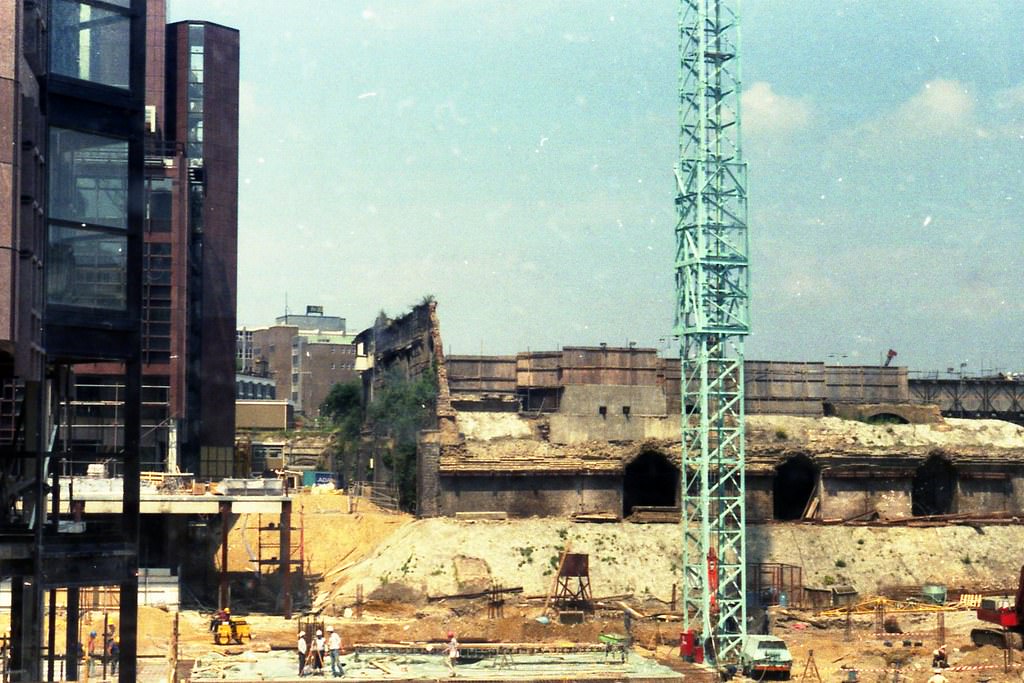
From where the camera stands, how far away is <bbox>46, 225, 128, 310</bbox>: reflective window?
67.6 ft

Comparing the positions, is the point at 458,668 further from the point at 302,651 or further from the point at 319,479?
the point at 319,479

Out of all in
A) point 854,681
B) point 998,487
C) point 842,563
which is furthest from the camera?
point 998,487

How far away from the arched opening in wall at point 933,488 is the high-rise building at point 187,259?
118ft

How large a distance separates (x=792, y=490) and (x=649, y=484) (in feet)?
22.8

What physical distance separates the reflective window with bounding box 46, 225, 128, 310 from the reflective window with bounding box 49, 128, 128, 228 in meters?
0.25

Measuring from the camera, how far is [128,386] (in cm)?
2147

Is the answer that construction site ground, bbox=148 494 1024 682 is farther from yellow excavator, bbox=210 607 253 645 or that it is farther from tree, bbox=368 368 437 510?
tree, bbox=368 368 437 510

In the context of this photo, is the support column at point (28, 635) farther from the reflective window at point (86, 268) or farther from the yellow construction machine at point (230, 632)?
the yellow construction machine at point (230, 632)

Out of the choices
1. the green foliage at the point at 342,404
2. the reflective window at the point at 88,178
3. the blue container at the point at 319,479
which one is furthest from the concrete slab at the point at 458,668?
the green foliage at the point at 342,404

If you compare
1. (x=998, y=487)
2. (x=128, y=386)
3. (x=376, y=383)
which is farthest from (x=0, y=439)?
(x=376, y=383)

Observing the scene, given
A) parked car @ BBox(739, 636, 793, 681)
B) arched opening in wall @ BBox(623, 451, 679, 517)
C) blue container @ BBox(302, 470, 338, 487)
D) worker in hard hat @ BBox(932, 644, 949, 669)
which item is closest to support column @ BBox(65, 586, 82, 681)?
parked car @ BBox(739, 636, 793, 681)

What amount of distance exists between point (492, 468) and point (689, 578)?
40.2 ft

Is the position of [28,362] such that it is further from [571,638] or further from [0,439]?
[571,638]

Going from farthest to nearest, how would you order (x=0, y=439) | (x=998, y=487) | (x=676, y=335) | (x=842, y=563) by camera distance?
(x=998, y=487) → (x=842, y=563) → (x=676, y=335) → (x=0, y=439)
